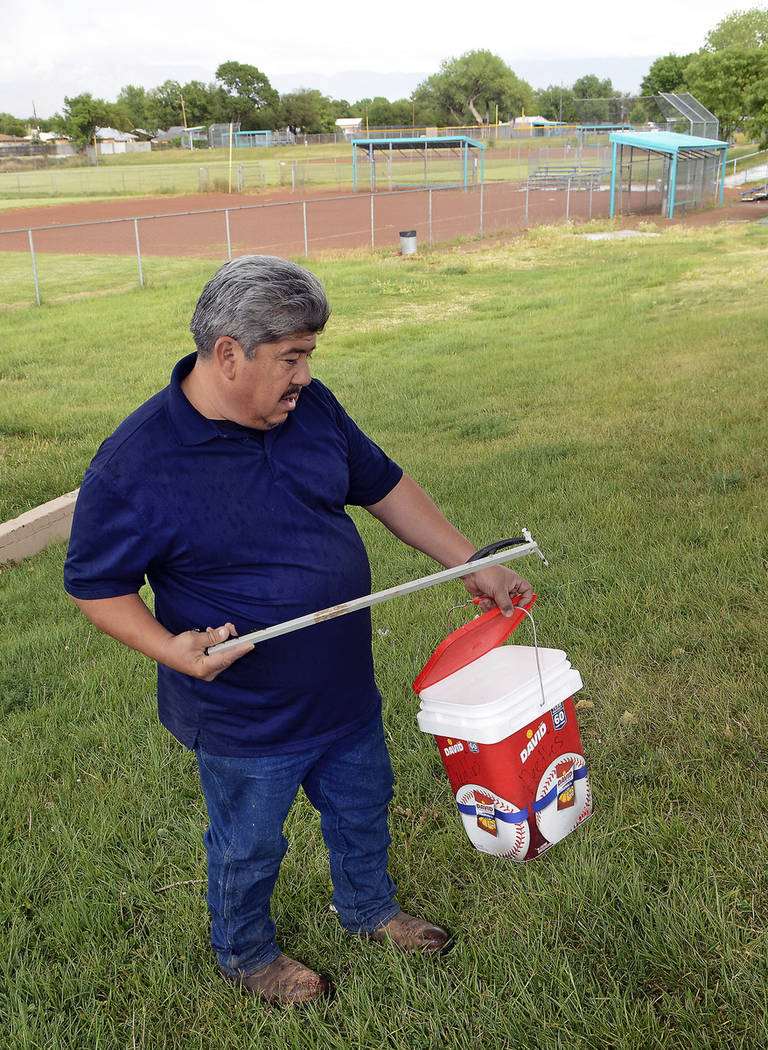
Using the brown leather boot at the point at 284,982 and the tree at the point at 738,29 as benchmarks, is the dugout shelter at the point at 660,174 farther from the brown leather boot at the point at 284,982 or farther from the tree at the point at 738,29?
the tree at the point at 738,29

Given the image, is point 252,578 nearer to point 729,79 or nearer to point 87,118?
point 729,79

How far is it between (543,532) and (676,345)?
5609 millimetres

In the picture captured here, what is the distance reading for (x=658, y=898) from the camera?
8.54 ft

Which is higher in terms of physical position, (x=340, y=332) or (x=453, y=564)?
(x=453, y=564)

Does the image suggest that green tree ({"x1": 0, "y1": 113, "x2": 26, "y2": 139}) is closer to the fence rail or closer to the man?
the fence rail

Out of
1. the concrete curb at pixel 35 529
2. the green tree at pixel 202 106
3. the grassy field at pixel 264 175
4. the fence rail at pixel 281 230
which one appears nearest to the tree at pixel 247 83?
the green tree at pixel 202 106

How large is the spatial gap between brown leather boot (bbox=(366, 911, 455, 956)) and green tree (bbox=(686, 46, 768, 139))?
43.9m

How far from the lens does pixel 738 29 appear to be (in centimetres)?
6900

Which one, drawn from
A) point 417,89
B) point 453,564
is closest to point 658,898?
point 453,564

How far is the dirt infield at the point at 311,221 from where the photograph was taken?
2542cm

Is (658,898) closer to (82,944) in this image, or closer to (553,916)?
(553,916)

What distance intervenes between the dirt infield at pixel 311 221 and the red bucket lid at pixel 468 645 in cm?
1868

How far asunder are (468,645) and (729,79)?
50503 millimetres

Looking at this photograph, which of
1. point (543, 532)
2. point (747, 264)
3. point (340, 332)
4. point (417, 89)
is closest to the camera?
point (543, 532)
